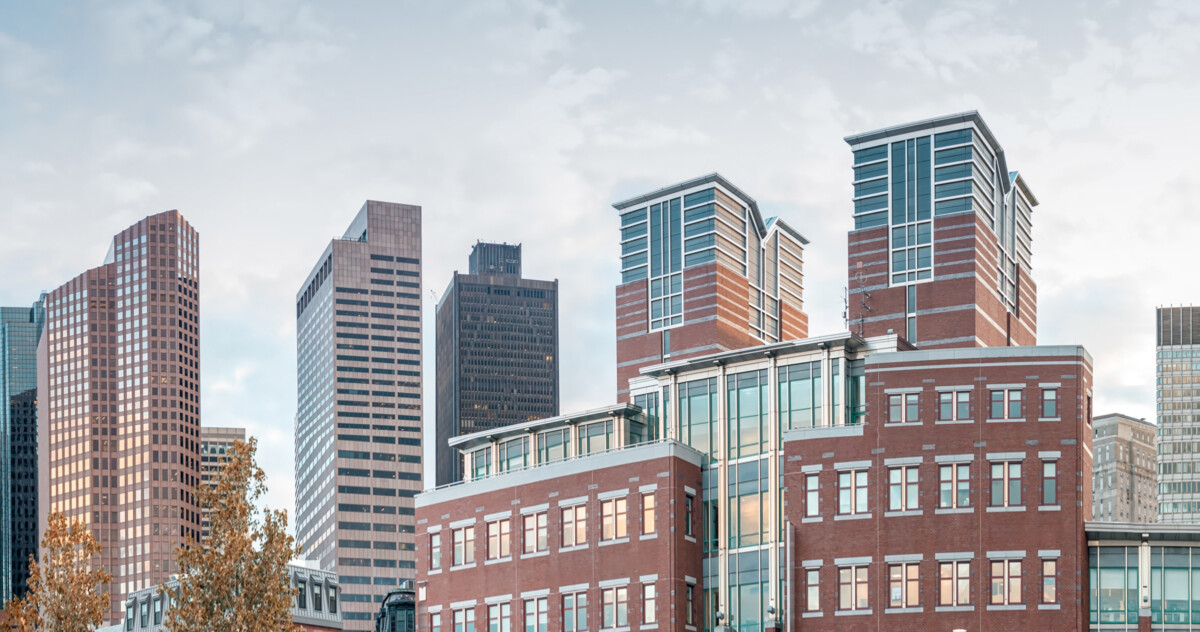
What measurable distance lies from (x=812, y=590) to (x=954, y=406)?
14.9 m

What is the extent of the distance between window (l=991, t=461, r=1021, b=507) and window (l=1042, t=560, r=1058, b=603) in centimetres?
413

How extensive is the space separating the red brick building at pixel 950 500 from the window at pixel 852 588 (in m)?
0.06

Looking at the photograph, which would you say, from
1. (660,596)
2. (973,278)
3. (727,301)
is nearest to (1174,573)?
(660,596)

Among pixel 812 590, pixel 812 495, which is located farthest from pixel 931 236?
pixel 812 590

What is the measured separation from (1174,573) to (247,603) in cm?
6644

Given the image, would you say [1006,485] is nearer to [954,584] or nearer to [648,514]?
[954,584]

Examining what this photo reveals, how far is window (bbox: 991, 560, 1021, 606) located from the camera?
100 metres

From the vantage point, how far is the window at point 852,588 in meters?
103

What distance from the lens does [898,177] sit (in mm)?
168125

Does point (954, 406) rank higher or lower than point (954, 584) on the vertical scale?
higher

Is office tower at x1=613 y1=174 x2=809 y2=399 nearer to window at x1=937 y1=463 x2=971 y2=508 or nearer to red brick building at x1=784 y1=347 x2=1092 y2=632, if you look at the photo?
red brick building at x1=784 y1=347 x2=1092 y2=632

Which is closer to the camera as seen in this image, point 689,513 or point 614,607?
point 614,607

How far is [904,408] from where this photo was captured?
103688 mm

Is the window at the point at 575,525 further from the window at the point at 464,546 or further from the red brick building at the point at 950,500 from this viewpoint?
the red brick building at the point at 950,500
